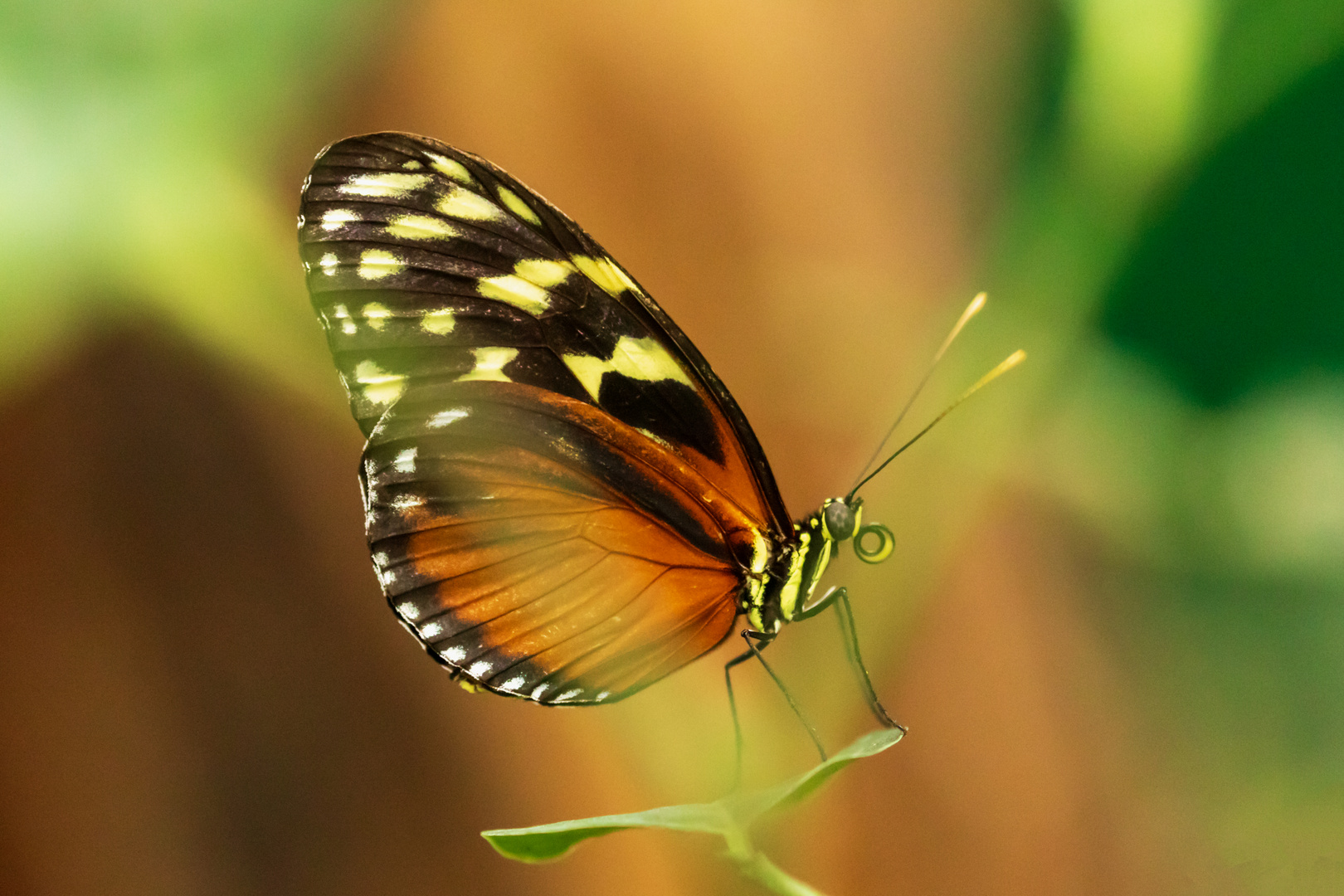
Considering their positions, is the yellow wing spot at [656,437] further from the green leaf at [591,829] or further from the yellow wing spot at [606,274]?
the green leaf at [591,829]

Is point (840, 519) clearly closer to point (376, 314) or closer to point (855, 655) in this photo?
point (855, 655)

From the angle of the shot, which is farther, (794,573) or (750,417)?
(750,417)

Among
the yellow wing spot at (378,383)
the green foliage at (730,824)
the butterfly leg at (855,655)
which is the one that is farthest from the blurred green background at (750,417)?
the green foliage at (730,824)

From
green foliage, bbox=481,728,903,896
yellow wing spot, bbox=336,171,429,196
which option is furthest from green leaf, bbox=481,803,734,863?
yellow wing spot, bbox=336,171,429,196

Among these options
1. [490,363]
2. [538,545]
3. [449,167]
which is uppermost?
[449,167]

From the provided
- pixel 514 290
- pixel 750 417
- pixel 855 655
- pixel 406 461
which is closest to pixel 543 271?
pixel 514 290

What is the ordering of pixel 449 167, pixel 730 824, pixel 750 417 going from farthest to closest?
pixel 750 417 < pixel 449 167 < pixel 730 824

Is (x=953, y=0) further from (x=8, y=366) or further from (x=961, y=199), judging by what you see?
(x=8, y=366)

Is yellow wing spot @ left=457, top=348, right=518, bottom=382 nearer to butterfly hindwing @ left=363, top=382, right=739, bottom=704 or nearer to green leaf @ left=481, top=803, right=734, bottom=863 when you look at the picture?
butterfly hindwing @ left=363, top=382, right=739, bottom=704
